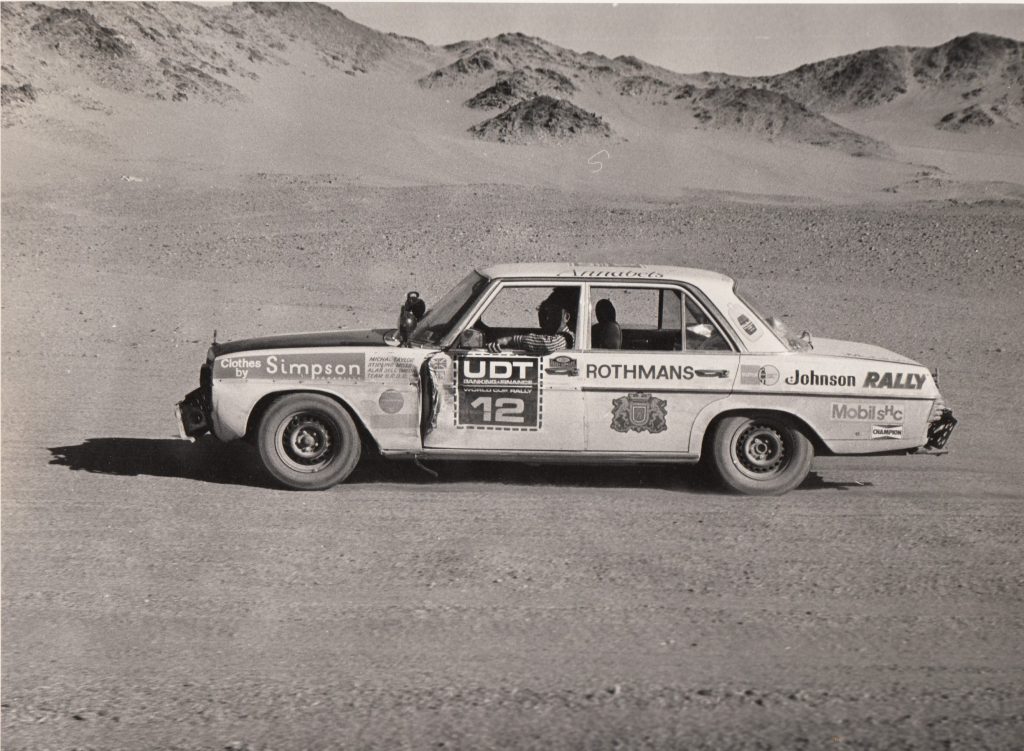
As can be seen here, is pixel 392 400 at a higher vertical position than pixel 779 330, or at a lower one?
lower

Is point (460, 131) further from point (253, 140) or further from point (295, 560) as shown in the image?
point (295, 560)

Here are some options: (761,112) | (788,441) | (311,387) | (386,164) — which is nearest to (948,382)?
(788,441)

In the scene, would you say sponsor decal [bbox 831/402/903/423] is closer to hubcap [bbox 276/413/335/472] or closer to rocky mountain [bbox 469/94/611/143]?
hubcap [bbox 276/413/335/472]

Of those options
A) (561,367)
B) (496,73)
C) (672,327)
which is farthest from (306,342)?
(496,73)

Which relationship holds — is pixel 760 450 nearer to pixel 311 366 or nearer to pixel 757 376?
pixel 757 376

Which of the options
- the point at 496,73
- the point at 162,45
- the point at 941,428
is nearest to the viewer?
the point at 941,428

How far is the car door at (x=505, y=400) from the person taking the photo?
23.1ft

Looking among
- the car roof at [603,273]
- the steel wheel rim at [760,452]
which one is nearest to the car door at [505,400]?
the car roof at [603,273]

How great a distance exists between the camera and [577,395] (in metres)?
7.04

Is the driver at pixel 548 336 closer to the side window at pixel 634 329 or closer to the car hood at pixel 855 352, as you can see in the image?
the side window at pixel 634 329

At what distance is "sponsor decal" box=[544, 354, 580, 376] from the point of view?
23.1 ft

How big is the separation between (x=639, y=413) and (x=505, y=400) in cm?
80

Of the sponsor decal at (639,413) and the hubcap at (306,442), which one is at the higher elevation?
the sponsor decal at (639,413)

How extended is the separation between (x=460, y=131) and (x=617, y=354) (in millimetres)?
39177
